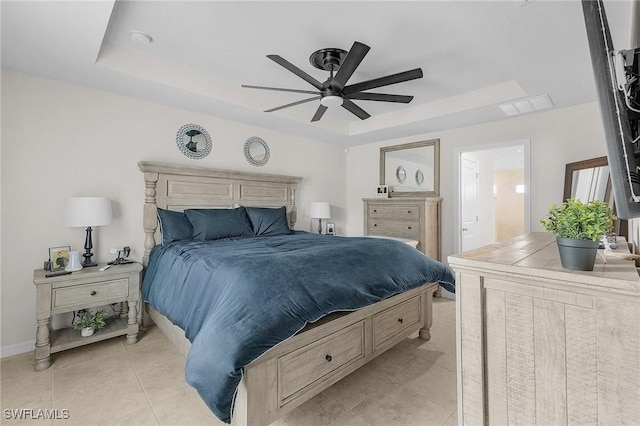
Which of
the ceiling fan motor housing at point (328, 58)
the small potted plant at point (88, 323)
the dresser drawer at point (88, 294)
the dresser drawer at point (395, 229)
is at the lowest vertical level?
the small potted plant at point (88, 323)

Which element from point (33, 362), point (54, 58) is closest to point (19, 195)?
point (54, 58)

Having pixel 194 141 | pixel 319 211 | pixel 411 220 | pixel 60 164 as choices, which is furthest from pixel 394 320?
pixel 60 164

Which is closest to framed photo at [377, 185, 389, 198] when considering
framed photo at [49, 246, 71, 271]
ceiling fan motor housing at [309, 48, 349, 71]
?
ceiling fan motor housing at [309, 48, 349, 71]

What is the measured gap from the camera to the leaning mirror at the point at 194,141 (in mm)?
3375

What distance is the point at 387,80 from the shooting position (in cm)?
215

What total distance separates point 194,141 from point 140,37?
4.38ft

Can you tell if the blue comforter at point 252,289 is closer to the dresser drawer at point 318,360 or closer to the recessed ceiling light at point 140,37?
the dresser drawer at point 318,360

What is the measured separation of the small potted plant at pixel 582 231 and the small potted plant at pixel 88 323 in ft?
10.6

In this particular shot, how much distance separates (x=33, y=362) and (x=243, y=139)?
2999 mm

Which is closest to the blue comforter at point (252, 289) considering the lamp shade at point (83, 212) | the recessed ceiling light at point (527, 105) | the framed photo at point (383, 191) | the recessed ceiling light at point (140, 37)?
the lamp shade at point (83, 212)

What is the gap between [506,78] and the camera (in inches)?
115

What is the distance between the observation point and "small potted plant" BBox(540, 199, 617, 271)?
82cm

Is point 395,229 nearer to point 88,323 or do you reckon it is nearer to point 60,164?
point 88,323

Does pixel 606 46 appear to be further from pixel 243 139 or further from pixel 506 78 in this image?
pixel 243 139
